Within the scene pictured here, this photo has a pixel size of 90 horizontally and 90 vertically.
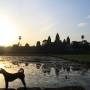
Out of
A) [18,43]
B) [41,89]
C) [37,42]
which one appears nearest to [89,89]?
[41,89]

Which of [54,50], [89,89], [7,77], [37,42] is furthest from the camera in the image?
[37,42]

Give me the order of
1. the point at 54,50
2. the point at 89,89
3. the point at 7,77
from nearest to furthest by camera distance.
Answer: the point at 7,77
the point at 89,89
the point at 54,50

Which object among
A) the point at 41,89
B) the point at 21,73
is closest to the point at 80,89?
the point at 41,89

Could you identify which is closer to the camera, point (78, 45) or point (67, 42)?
point (78, 45)

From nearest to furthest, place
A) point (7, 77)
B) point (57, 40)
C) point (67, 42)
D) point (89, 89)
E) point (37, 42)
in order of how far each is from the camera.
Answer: point (7, 77)
point (89, 89)
point (57, 40)
point (67, 42)
point (37, 42)

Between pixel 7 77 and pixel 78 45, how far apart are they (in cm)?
13390

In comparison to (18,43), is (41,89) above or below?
below

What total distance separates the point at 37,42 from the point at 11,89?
6050 inches

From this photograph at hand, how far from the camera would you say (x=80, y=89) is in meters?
21.6

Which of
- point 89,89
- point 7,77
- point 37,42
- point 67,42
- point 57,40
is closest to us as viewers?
point 7,77

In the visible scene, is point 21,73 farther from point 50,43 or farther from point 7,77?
point 50,43

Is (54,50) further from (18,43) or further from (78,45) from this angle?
(18,43)

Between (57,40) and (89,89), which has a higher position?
(57,40)

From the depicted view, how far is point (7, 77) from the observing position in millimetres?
20828
